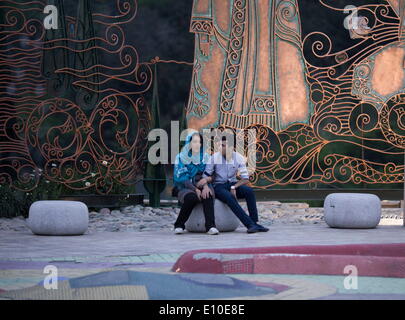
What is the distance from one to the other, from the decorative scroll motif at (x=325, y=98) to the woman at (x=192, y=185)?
355 centimetres

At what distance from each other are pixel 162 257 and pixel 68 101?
652 centimetres

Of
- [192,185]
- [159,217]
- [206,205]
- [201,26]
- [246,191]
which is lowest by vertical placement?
[159,217]

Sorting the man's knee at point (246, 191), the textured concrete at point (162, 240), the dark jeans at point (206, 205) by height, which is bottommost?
the textured concrete at point (162, 240)

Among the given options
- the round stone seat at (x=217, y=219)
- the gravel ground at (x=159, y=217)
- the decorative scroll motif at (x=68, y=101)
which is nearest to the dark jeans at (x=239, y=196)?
the round stone seat at (x=217, y=219)

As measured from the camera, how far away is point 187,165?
10039mm

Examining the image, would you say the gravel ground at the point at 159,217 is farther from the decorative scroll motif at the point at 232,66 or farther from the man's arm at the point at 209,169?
the decorative scroll motif at the point at 232,66

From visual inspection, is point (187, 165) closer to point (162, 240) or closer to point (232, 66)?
→ point (162, 240)

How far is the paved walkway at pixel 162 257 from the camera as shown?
16.9 ft

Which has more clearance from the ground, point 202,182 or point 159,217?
point 202,182

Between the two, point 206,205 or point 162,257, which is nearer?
point 162,257

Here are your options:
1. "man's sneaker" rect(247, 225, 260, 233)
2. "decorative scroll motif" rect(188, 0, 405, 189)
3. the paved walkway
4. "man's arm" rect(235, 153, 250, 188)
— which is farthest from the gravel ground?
"man's sneaker" rect(247, 225, 260, 233)

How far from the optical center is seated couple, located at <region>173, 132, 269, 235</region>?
9.80 meters

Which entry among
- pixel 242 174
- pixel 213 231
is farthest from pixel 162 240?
pixel 242 174
